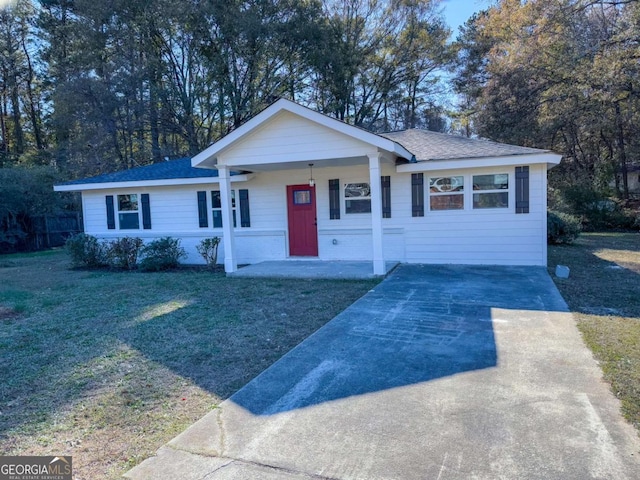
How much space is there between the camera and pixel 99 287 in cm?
880

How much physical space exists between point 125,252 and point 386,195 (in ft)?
23.9

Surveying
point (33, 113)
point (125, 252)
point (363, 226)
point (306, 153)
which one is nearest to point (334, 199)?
point (363, 226)

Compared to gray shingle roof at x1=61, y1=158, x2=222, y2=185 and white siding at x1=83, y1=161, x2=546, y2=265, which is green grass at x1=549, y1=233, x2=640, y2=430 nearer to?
white siding at x1=83, y1=161, x2=546, y2=265

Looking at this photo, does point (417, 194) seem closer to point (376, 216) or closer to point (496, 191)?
point (496, 191)

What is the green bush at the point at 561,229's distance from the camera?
1381 centimetres

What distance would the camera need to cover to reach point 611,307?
19.3 feet

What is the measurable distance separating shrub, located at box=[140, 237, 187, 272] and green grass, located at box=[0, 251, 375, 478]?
6.71 feet

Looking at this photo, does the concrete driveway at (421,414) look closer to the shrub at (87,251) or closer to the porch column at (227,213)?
the porch column at (227,213)

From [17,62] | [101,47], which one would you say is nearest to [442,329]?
[101,47]

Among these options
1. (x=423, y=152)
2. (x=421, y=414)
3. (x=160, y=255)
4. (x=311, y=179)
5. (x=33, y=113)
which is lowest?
(x=421, y=414)

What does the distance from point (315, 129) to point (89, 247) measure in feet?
25.3

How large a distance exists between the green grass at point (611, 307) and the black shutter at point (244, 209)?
299 inches

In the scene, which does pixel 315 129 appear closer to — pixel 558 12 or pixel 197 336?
pixel 197 336

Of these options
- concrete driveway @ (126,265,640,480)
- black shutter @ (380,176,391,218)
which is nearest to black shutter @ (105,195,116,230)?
black shutter @ (380,176,391,218)
